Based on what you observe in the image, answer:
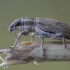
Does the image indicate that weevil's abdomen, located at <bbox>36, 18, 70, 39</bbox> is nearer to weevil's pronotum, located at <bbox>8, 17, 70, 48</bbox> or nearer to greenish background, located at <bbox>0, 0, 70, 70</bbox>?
weevil's pronotum, located at <bbox>8, 17, 70, 48</bbox>

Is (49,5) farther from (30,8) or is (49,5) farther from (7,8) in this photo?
(7,8)

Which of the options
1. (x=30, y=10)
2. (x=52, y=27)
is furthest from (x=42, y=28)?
(x=30, y=10)

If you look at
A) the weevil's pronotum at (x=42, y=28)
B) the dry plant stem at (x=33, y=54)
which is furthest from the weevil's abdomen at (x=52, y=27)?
the dry plant stem at (x=33, y=54)

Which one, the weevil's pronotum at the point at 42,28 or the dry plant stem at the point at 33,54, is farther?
the weevil's pronotum at the point at 42,28

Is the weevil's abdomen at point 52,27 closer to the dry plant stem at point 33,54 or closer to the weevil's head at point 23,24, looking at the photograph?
the weevil's head at point 23,24

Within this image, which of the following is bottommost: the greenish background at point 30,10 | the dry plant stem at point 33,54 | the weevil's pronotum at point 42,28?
the dry plant stem at point 33,54

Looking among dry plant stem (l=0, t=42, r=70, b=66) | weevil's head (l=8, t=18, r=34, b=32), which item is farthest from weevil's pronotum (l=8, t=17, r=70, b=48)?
dry plant stem (l=0, t=42, r=70, b=66)

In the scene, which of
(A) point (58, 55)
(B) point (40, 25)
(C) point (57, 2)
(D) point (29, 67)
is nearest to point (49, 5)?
(C) point (57, 2)

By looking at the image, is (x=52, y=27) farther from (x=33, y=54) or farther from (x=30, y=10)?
(x=30, y=10)
